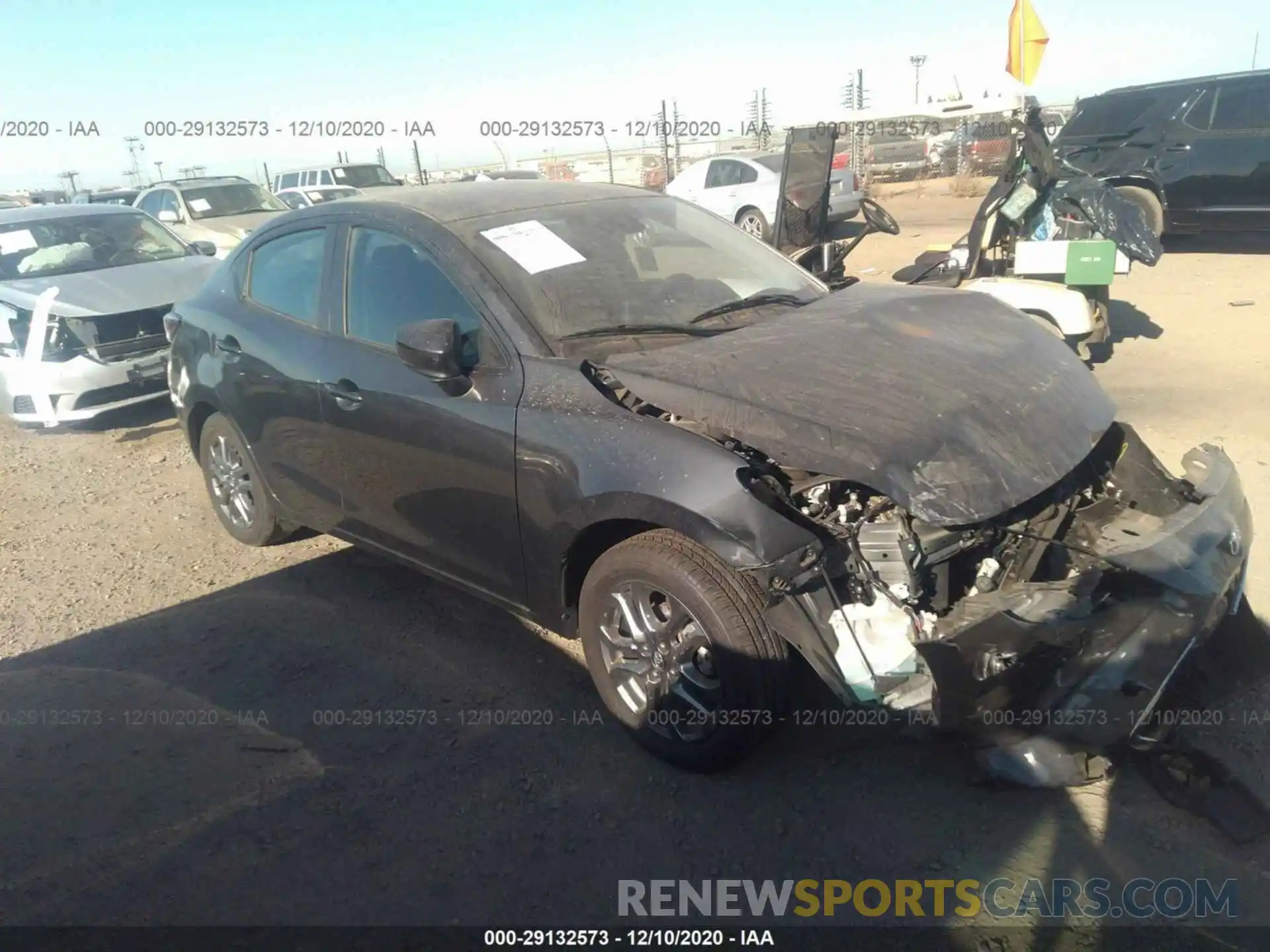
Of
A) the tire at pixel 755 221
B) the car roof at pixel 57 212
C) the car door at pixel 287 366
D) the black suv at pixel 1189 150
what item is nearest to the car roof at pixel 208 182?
the car roof at pixel 57 212

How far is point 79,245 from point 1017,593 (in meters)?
8.29

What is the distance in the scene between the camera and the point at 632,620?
295 centimetres

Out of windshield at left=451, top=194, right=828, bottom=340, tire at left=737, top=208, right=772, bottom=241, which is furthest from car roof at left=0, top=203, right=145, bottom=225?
tire at left=737, top=208, right=772, bottom=241

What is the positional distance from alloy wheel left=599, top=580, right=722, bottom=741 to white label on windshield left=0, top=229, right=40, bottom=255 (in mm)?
7330

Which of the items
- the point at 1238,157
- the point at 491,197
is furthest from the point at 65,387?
the point at 1238,157

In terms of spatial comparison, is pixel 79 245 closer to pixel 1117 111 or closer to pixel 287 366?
pixel 287 366

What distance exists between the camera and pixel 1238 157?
10305mm

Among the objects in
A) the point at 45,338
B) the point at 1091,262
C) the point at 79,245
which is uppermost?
the point at 79,245

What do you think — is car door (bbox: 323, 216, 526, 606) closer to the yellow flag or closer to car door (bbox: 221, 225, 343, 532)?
car door (bbox: 221, 225, 343, 532)

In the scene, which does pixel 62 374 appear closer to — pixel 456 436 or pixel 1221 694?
pixel 456 436

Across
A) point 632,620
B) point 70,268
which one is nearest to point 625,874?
point 632,620

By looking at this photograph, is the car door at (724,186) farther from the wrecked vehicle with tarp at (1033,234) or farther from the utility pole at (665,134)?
the wrecked vehicle with tarp at (1033,234)

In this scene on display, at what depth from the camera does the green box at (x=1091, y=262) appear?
6.37m

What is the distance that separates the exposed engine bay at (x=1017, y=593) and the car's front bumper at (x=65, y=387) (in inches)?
214
